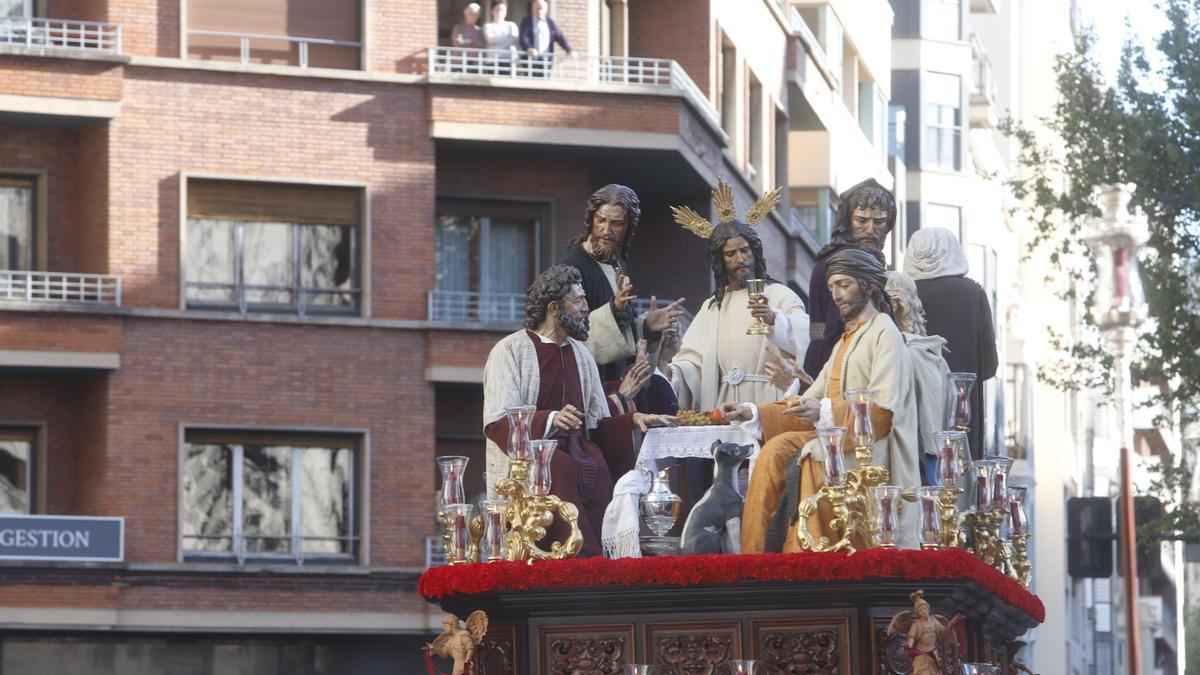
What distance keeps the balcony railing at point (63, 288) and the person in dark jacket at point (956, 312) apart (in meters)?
19.9

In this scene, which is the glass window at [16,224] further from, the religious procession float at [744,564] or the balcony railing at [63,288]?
the religious procession float at [744,564]

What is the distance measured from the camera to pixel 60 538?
115 feet

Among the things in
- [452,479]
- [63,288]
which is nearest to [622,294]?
[452,479]

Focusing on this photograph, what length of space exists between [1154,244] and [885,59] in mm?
20371

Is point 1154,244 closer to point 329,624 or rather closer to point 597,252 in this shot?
point 329,624

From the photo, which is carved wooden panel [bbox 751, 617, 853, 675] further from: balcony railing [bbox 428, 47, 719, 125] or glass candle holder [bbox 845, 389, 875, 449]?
balcony railing [bbox 428, 47, 719, 125]

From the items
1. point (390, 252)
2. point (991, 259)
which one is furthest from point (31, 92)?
point (991, 259)

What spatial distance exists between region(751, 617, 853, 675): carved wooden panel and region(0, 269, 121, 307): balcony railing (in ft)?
75.1

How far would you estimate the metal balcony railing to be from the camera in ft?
122

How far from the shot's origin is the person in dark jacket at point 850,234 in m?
16.6

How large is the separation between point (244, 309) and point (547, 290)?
21.4 metres

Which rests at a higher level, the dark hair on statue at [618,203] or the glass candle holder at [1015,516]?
the dark hair on statue at [618,203]

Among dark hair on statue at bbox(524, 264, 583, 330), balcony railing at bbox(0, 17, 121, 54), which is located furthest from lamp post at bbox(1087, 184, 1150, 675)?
balcony railing at bbox(0, 17, 121, 54)

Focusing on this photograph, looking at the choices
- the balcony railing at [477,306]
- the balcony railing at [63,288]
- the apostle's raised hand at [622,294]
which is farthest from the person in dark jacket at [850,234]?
the balcony railing at [477,306]
